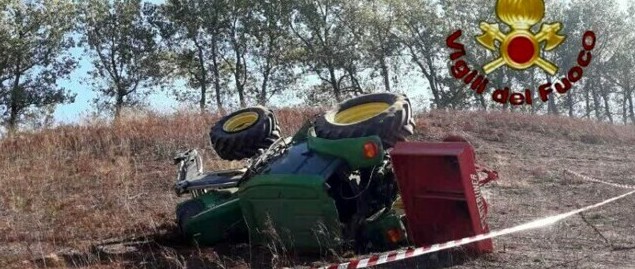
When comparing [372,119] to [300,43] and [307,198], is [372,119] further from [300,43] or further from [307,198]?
[300,43]

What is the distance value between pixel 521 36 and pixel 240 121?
125 inches

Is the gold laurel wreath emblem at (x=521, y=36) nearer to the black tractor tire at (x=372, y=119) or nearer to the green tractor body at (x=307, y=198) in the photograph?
the black tractor tire at (x=372, y=119)

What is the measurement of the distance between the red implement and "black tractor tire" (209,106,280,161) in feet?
6.97

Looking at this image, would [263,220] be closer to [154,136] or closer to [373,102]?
[373,102]

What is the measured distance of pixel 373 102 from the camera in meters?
5.61

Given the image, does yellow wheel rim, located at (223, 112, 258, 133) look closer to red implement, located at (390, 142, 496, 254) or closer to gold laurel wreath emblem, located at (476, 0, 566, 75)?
red implement, located at (390, 142, 496, 254)

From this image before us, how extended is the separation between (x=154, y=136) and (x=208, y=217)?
704 centimetres

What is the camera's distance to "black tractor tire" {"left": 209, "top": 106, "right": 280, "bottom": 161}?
675cm

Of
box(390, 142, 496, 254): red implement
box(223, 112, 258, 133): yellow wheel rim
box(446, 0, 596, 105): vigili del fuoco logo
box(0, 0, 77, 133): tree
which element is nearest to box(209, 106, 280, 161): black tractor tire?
box(223, 112, 258, 133): yellow wheel rim

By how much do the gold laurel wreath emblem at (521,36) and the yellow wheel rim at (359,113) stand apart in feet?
6.20

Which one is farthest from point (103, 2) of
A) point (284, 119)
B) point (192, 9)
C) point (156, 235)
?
point (156, 235)

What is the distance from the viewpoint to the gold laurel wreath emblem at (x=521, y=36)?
273 inches

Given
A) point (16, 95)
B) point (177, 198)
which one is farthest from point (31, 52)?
point (177, 198)

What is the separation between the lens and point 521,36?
7.46 meters
